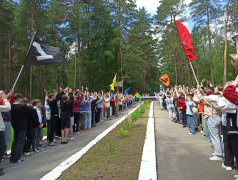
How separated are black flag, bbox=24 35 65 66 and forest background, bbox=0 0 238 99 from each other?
1342 centimetres

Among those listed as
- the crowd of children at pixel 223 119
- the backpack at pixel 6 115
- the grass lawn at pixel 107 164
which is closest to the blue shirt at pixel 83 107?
the grass lawn at pixel 107 164

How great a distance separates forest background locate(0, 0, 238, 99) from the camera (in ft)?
73.5

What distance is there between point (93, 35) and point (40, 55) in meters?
26.1

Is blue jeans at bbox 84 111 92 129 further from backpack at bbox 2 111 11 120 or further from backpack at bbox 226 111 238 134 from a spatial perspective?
backpack at bbox 226 111 238 134

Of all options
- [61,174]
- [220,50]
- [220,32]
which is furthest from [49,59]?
[220,50]

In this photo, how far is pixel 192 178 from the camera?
4.08m

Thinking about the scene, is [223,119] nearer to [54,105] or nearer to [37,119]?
[37,119]

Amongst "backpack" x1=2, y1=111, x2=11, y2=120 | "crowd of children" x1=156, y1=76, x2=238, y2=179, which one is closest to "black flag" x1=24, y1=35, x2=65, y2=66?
"backpack" x1=2, y1=111, x2=11, y2=120

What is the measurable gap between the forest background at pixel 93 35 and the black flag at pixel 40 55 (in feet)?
44.0

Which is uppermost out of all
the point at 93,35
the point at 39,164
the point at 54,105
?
the point at 93,35

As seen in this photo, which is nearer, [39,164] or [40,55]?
[39,164]

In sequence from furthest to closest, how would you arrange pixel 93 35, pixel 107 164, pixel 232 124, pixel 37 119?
pixel 93 35 → pixel 37 119 → pixel 107 164 → pixel 232 124

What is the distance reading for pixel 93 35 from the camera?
3259cm

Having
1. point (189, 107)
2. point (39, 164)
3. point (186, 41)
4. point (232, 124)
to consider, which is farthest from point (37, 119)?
point (189, 107)
